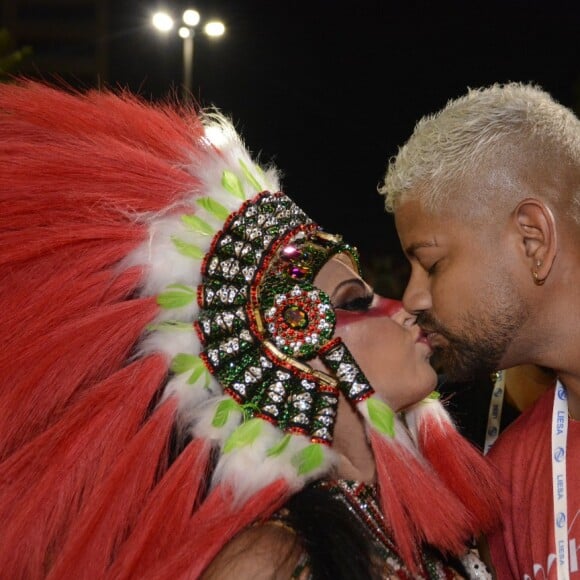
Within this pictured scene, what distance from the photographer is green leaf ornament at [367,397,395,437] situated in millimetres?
2182

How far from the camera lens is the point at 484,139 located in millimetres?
2482

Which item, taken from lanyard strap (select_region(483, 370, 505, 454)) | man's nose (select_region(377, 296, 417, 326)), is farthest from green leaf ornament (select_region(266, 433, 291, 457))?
lanyard strap (select_region(483, 370, 505, 454))

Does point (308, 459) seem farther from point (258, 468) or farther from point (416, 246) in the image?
point (416, 246)

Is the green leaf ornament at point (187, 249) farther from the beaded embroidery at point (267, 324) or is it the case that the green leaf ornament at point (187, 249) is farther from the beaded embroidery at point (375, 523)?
the beaded embroidery at point (375, 523)

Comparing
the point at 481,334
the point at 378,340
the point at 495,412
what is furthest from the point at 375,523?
the point at 495,412

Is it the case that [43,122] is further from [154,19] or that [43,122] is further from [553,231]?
[154,19]

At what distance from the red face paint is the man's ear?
454 millimetres

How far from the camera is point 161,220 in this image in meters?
2.20

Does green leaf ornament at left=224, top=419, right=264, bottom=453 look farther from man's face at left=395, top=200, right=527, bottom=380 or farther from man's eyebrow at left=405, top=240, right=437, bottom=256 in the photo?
man's eyebrow at left=405, top=240, right=437, bottom=256

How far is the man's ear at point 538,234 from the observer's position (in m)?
2.40

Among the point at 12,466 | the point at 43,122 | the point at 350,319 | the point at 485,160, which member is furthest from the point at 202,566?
the point at 485,160

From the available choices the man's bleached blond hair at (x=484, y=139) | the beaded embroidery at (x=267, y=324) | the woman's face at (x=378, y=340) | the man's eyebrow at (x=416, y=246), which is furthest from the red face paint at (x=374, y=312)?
the man's bleached blond hair at (x=484, y=139)

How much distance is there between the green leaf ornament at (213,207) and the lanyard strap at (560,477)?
1337 millimetres

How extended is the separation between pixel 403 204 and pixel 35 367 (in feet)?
4.40
